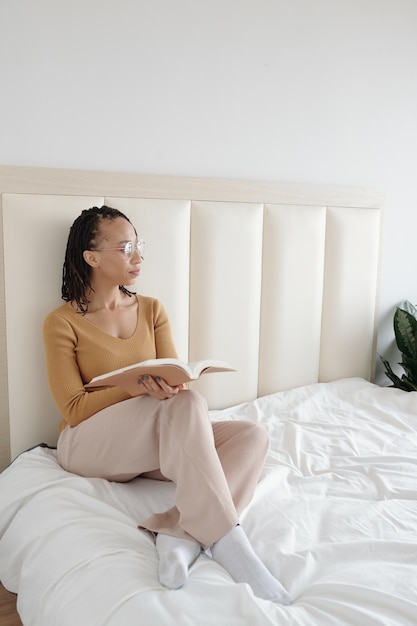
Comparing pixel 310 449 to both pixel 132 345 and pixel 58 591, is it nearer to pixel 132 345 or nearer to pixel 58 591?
pixel 132 345

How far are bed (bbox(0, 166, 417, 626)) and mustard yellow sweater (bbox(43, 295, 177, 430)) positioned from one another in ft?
0.47

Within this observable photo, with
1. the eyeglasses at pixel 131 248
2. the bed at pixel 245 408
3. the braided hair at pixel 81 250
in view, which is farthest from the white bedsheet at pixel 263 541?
the eyeglasses at pixel 131 248

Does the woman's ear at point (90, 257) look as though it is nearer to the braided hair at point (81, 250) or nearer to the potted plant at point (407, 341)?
the braided hair at point (81, 250)

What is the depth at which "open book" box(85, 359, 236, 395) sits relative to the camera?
49.9 inches


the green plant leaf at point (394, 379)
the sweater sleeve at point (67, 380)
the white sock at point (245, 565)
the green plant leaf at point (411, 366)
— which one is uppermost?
the sweater sleeve at point (67, 380)

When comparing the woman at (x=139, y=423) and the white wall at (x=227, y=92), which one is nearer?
the woman at (x=139, y=423)

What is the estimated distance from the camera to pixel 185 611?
0.94 meters

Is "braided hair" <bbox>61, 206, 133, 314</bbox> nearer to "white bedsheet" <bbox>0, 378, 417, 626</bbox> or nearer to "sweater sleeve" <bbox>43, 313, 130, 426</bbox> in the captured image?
"sweater sleeve" <bbox>43, 313, 130, 426</bbox>

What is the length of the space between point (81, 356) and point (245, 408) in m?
0.68

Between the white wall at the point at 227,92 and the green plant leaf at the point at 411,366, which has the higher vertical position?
the white wall at the point at 227,92

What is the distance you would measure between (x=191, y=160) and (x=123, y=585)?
4.67 ft

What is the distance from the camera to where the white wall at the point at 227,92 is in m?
1.72

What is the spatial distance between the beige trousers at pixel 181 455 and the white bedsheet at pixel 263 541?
5 centimetres

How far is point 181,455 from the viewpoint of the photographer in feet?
4.13
